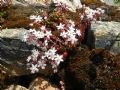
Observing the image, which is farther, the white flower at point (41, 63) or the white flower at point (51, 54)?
the white flower at point (41, 63)

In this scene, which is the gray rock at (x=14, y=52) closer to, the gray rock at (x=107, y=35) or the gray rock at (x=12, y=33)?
the gray rock at (x=12, y=33)

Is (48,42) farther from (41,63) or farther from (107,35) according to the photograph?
(107,35)

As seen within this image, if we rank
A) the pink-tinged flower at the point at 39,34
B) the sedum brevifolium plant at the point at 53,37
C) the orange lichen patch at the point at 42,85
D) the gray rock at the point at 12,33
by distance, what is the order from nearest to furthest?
the pink-tinged flower at the point at 39,34 < the sedum brevifolium plant at the point at 53,37 < the orange lichen patch at the point at 42,85 < the gray rock at the point at 12,33

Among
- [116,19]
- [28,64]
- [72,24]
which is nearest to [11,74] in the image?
[28,64]

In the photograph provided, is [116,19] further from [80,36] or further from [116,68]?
[116,68]

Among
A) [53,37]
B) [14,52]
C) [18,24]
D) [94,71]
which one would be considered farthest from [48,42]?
[94,71]

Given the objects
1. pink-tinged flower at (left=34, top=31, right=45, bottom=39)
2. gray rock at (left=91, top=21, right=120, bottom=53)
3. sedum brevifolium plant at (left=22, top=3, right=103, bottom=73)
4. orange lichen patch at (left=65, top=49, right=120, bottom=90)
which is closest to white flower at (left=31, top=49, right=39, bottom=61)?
sedum brevifolium plant at (left=22, top=3, right=103, bottom=73)

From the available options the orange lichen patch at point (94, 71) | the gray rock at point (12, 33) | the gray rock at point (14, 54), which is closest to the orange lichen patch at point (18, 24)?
the gray rock at point (12, 33)
